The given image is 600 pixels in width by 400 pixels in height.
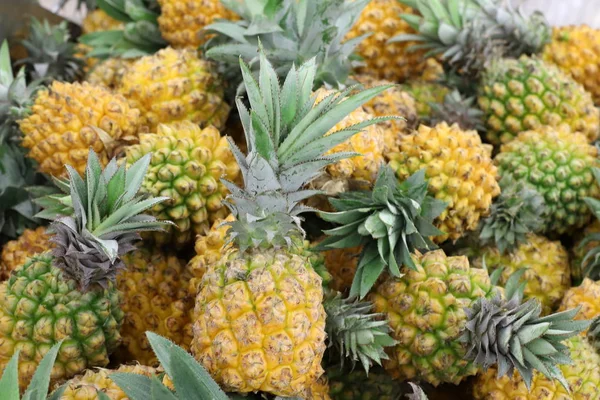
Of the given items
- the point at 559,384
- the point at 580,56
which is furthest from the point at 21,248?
the point at 580,56

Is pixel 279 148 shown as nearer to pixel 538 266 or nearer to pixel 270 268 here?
pixel 270 268

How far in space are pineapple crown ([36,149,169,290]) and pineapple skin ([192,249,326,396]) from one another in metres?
0.27

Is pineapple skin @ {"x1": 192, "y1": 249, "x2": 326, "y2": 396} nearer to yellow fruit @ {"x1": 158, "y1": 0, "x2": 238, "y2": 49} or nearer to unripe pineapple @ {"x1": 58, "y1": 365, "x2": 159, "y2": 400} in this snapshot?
unripe pineapple @ {"x1": 58, "y1": 365, "x2": 159, "y2": 400}

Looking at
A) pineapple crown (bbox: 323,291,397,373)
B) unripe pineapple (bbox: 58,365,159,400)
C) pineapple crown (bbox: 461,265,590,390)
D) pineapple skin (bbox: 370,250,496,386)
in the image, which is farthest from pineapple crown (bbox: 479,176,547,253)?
unripe pineapple (bbox: 58,365,159,400)

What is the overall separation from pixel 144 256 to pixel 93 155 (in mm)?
475

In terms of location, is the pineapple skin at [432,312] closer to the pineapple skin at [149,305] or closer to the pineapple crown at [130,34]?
the pineapple skin at [149,305]

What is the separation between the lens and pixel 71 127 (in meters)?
1.82

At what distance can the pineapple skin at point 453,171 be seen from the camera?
1.77 metres

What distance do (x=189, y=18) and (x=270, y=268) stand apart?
4.05 feet

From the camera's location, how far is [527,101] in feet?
7.14

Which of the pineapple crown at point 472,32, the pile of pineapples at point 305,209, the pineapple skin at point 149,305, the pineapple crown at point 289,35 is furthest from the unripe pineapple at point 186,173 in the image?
the pineapple crown at point 472,32

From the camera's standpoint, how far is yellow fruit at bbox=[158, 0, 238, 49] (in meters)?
2.17

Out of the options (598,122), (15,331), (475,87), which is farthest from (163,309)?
(598,122)

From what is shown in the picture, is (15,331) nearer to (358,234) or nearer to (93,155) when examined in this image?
(93,155)
